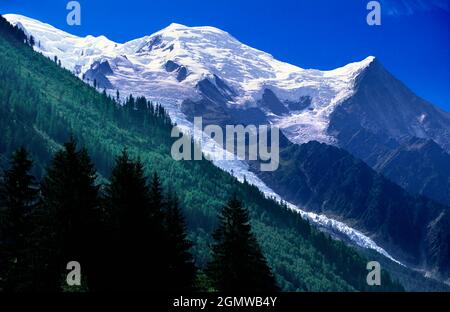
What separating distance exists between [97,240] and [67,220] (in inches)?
111

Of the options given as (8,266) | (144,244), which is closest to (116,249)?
(144,244)

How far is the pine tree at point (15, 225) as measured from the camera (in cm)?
5978

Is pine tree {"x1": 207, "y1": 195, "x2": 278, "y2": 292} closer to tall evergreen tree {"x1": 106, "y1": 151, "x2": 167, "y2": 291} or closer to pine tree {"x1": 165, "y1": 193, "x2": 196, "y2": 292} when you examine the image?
pine tree {"x1": 165, "y1": 193, "x2": 196, "y2": 292}

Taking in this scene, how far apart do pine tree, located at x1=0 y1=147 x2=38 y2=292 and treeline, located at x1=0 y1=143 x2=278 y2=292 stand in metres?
0.08

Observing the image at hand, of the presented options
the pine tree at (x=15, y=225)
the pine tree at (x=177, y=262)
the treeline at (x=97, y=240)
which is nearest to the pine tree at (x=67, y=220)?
the treeline at (x=97, y=240)

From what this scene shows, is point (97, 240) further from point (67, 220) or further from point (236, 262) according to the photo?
point (236, 262)

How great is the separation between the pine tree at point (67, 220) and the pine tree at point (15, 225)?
9.81 feet

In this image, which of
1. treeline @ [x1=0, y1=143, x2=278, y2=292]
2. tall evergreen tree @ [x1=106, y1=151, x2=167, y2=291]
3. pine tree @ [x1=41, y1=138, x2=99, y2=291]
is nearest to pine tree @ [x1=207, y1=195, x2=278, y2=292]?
treeline @ [x1=0, y1=143, x2=278, y2=292]

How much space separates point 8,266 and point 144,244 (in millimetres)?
11944

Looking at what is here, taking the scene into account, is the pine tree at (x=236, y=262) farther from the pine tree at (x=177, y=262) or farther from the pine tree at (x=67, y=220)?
the pine tree at (x=67, y=220)

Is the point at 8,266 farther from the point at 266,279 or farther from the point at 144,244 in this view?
the point at 266,279

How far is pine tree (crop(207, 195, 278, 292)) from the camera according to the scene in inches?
2552
